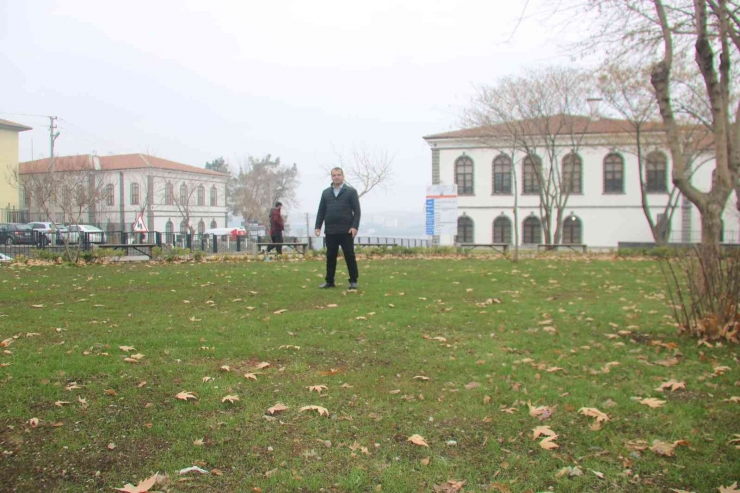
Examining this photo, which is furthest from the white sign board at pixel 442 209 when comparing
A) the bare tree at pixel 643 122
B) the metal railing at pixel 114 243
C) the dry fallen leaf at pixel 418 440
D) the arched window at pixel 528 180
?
the dry fallen leaf at pixel 418 440

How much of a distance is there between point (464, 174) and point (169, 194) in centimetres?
2726

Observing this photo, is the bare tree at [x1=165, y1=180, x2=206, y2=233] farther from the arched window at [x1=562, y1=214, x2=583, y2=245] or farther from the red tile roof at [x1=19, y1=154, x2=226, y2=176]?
the arched window at [x1=562, y1=214, x2=583, y2=245]

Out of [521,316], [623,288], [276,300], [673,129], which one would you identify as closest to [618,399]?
[521,316]

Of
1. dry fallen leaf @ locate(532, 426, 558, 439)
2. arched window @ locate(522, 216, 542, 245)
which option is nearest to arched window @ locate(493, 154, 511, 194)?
arched window @ locate(522, 216, 542, 245)

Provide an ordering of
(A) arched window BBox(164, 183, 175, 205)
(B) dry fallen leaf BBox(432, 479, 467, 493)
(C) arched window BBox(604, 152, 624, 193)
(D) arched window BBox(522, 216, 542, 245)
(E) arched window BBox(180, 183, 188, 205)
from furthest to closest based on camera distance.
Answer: (E) arched window BBox(180, 183, 188, 205) → (A) arched window BBox(164, 183, 175, 205) → (D) arched window BBox(522, 216, 542, 245) → (C) arched window BBox(604, 152, 624, 193) → (B) dry fallen leaf BBox(432, 479, 467, 493)

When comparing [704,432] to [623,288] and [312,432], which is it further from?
[623,288]

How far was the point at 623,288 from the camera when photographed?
35.4 ft

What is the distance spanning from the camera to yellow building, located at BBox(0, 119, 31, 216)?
4847 cm

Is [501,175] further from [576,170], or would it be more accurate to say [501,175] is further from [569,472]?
[569,472]

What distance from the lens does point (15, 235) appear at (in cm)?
3131

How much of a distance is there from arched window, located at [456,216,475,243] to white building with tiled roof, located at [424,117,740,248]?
2.9 inches

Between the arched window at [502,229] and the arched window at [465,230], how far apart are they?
1661 millimetres

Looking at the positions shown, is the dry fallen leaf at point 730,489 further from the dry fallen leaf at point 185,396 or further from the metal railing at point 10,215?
the metal railing at point 10,215

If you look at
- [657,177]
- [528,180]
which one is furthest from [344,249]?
[657,177]
